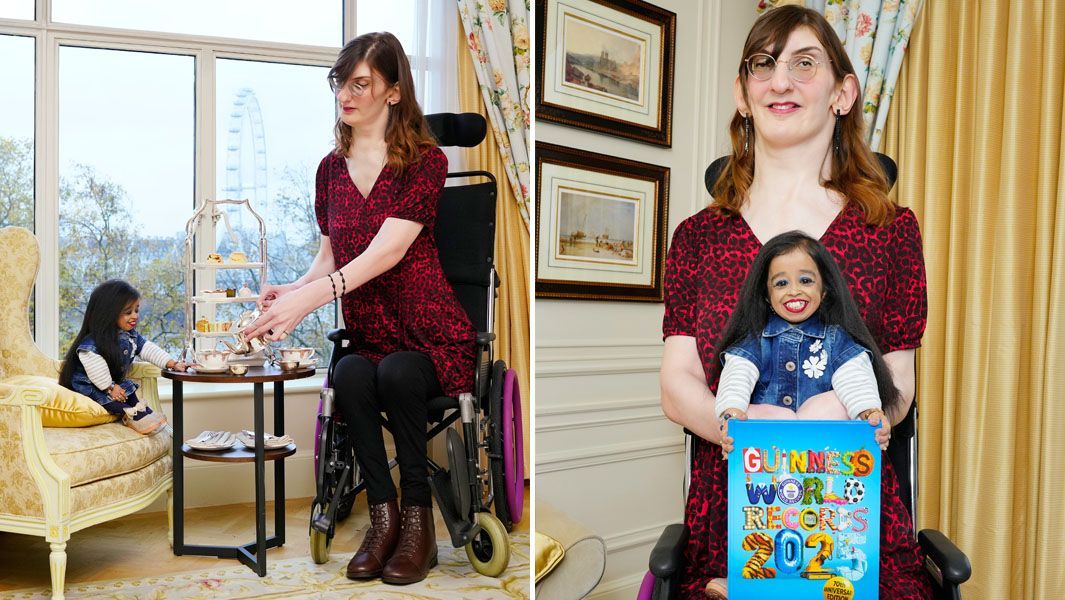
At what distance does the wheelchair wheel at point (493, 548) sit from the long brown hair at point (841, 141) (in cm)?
141

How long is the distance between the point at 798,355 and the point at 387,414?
1432 millimetres

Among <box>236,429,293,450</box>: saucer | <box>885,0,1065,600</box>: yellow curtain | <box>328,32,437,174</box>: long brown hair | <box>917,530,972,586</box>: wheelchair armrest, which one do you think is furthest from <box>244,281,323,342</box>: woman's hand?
<box>917,530,972,586</box>: wheelchair armrest

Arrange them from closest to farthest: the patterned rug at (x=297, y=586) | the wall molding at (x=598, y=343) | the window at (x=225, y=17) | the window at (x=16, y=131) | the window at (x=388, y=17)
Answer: the wall molding at (x=598, y=343), the patterned rug at (x=297, y=586), the window at (x=16, y=131), the window at (x=225, y=17), the window at (x=388, y=17)

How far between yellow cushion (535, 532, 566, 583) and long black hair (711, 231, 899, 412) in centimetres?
45

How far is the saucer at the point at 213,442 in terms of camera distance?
2641 mm

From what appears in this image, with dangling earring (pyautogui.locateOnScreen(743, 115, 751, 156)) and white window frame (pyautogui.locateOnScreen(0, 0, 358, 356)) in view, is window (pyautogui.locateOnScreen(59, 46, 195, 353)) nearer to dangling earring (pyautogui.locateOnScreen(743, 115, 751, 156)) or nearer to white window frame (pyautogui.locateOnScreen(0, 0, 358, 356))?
white window frame (pyautogui.locateOnScreen(0, 0, 358, 356))

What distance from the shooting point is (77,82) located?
334 centimetres

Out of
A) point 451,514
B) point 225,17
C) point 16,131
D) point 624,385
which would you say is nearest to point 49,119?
point 16,131

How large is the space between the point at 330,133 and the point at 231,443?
1.54 m

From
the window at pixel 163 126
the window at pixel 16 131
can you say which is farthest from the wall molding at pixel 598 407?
the window at pixel 16 131

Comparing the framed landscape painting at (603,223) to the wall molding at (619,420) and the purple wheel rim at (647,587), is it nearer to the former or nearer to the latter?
the wall molding at (619,420)

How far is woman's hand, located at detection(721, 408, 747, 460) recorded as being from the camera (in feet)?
4.14

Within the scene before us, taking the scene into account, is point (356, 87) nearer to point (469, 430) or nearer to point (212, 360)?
point (212, 360)

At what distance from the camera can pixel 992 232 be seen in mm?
1524
